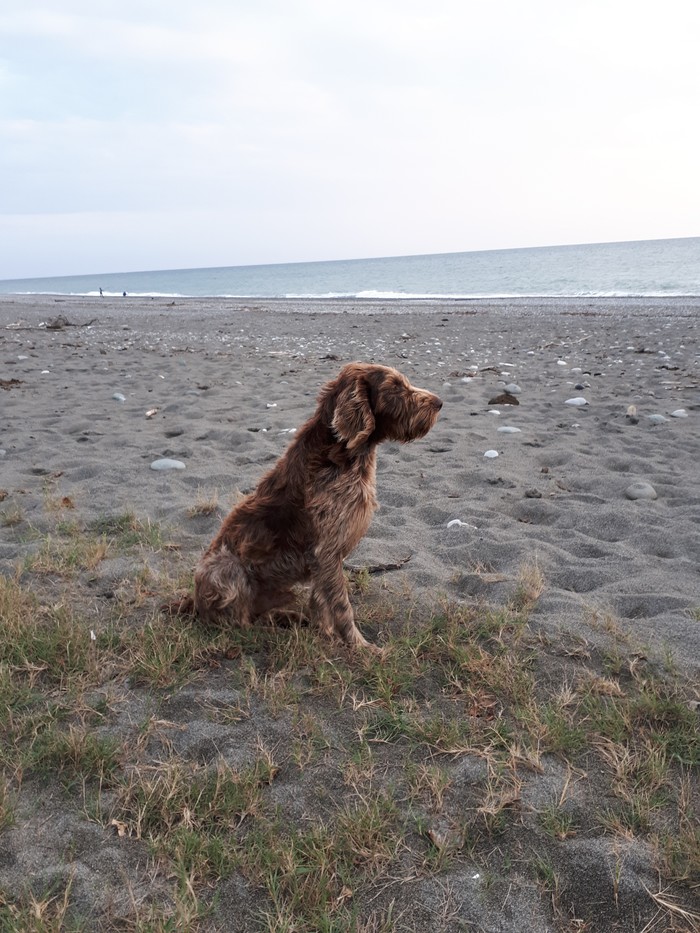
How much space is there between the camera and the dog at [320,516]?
3.57m

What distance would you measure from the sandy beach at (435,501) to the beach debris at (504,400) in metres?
0.05

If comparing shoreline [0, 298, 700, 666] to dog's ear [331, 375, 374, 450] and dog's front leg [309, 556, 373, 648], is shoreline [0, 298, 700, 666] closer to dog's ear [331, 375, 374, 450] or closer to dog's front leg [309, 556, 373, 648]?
dog's front leg [309, 556, 373, 648]

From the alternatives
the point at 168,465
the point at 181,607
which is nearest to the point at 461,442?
the point at 168,465

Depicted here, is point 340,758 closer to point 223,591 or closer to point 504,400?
point 223,591

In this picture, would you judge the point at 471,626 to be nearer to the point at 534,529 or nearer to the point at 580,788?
the point at 580,788

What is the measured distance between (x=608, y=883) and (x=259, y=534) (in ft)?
7.40

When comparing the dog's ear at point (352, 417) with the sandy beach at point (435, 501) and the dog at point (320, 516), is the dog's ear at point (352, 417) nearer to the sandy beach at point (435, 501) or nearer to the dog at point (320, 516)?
the dog at point (320, 516)

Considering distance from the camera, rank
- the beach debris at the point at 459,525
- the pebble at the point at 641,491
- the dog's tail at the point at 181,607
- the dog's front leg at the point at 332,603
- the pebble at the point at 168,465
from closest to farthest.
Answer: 1. the dog's front leg at the point at 332,603
2. the dog's tail at the point at 181,607
3. the beach debris at the point at 459,525
4. the pebble at the point at 641,491
5. the pebble at the point at 168,465

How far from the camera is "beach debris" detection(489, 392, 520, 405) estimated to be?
9.13 m

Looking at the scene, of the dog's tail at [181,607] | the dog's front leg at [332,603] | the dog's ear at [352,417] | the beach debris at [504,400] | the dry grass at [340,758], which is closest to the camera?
the dry grass at [340,758]

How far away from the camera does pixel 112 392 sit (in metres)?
9.89

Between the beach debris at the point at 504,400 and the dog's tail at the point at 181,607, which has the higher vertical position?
the beach debris at the point at 504,400

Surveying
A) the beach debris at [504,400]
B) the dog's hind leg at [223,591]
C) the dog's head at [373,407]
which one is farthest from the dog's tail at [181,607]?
the beach debris at [504,400]

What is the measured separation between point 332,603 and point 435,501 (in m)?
2.23
